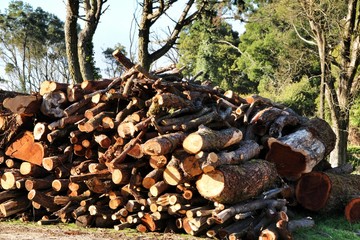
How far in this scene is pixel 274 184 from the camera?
6.77m

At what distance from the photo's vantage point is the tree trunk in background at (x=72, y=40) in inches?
496

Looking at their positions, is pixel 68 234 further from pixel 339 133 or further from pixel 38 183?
pixel 339 133

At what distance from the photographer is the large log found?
5.40 meters

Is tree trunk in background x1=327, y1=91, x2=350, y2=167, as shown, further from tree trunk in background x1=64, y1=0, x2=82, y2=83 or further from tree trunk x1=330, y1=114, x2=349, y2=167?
tree trunk in background x1=64, y1=0, x2=82, y2=83

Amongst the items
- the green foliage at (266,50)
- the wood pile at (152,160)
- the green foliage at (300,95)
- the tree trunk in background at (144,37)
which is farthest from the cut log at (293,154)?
the green foliage at (266,50)

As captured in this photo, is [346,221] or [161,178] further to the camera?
[346,221]

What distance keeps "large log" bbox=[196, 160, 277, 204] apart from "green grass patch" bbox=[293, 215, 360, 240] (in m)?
0.91

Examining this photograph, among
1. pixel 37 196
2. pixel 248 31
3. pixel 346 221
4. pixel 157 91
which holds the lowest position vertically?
pixel 346 221

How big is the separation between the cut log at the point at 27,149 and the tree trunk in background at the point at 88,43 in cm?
579

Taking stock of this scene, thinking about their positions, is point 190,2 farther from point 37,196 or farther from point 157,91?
point 37,196

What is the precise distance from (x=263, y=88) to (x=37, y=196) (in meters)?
28.4

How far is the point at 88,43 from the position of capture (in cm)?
1290

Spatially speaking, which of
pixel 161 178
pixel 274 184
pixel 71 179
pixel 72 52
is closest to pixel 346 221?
pixel 274 184

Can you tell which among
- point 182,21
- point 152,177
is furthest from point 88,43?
point 152,177
